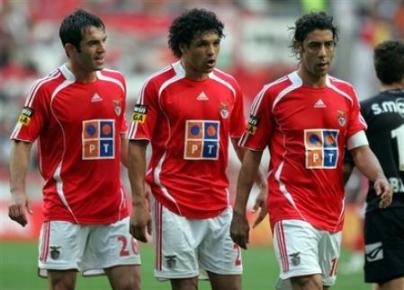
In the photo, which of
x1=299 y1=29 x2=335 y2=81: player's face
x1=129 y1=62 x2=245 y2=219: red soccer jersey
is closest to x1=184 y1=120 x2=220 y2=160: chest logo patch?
x1=129 y1=62 x2=245 y2=219: red soccer jersey

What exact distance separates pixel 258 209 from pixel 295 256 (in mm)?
1068

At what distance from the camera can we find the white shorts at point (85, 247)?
9992 mm

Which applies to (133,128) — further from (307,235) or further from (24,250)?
(24,250)

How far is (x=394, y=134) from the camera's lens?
33.8 feet

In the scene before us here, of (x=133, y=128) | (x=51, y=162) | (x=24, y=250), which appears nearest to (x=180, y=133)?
(x=133, y=128)

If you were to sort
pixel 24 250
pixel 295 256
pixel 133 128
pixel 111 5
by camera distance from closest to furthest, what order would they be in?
pixel 295 256, pixel 133 128, pixel 24 250, pixel 111 5

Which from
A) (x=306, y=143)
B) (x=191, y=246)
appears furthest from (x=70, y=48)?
(x=306, y=143)

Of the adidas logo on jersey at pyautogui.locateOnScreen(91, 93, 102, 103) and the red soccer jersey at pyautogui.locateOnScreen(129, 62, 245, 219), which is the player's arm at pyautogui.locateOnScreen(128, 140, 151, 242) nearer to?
the red soccer jersey at pyautogui.locateOnScreen(129, 62, 245, 219)

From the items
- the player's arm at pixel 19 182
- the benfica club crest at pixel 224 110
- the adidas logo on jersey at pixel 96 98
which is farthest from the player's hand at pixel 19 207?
the benfica club crest at pixel 224 110

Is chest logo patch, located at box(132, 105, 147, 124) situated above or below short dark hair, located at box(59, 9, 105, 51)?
below

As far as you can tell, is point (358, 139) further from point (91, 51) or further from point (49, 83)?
point (49, 83)

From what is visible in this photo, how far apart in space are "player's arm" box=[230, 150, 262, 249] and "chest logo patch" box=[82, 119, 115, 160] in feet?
3.68

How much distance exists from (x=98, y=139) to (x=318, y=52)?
6.15ft

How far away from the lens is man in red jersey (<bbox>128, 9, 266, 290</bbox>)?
9.86 meters
